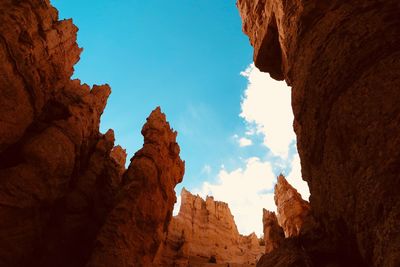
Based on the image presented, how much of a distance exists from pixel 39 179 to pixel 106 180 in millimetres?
8762

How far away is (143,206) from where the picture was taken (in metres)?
22.4

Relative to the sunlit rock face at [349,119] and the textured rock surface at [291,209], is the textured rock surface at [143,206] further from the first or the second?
the sunlit rock face at [349,119]

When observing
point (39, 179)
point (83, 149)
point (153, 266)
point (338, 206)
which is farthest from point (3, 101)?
point (338, 206)

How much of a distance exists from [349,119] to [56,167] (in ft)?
60.0

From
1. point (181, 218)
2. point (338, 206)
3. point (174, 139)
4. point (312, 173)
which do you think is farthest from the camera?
point (181, 218)

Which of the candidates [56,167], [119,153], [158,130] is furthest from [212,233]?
[56,167]

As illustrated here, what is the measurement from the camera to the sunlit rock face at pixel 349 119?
6703mm

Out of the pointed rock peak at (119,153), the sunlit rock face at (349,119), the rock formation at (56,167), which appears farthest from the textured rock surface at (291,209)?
the pointed rock peak at (119,153)

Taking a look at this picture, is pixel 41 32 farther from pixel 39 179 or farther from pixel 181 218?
pixel 181 218

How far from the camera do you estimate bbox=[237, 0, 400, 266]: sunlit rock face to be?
670 centimetres

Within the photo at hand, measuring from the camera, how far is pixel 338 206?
9.33 metres

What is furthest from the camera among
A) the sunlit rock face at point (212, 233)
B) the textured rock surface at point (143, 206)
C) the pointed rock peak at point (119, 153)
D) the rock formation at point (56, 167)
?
the sunlit rock face at point (212, 233)

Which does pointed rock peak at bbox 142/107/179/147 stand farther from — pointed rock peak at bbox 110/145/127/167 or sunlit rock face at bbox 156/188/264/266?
sunlit rock face at bbox 156/188/264/266

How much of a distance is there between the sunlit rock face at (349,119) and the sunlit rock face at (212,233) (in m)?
38.9
